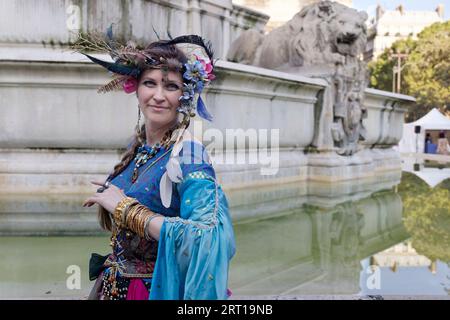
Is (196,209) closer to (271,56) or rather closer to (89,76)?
(89,76)

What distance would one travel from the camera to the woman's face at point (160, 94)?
1577 mm

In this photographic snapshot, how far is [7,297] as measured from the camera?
287 cm

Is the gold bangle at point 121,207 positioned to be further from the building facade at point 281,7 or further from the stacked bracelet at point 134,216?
the building facade at point 281,7

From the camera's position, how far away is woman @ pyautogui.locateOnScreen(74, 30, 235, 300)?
1.35 meters

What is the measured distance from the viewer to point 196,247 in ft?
4.40

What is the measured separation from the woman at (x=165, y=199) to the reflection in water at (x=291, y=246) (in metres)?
1.40

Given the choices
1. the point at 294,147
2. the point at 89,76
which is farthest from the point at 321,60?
the point at 89,76

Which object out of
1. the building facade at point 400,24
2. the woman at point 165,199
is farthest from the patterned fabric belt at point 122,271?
the building facade at point 400,24

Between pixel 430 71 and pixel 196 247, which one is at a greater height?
pixel 430 71

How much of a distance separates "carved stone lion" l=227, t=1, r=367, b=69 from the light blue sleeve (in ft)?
20.9

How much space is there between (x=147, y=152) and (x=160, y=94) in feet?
0.77

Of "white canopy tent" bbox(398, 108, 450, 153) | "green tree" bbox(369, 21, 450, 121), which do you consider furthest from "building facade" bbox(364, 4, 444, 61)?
"white canopy tent" bbox(398, 108, 450, 153)

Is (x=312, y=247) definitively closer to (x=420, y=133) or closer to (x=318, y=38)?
(x=318, y=38)

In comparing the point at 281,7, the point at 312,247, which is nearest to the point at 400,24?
the point at 281,7
